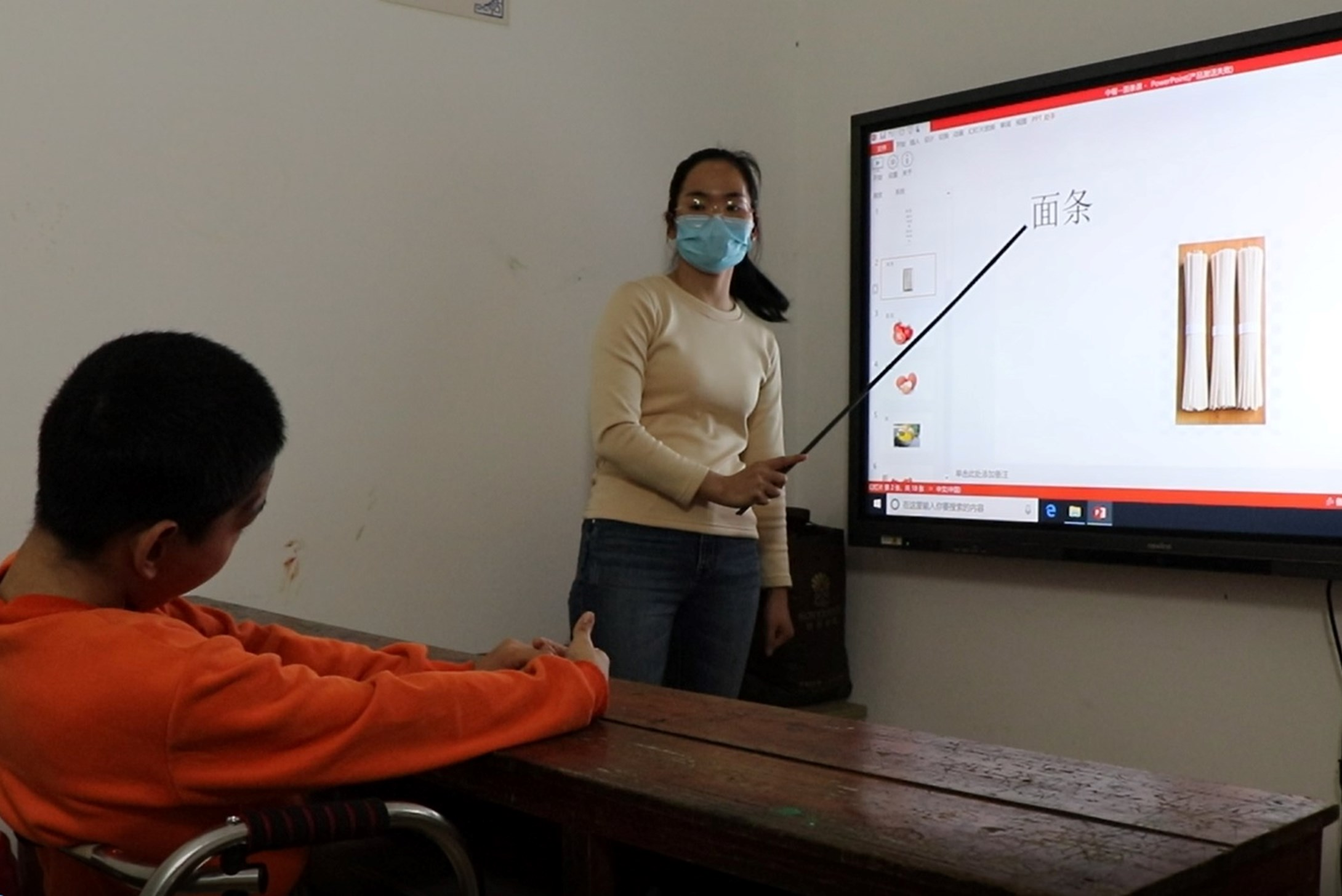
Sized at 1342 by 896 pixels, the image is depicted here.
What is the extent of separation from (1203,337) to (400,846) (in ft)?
5.58

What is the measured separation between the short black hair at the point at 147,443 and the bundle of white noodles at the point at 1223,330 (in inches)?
72.6

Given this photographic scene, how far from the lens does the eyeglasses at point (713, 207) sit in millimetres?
2387

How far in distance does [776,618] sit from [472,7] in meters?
1.44

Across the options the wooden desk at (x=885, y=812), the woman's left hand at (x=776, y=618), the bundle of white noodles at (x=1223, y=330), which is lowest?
the woman's left hand at (x=776, y=618)

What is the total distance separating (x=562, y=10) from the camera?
2.82 m

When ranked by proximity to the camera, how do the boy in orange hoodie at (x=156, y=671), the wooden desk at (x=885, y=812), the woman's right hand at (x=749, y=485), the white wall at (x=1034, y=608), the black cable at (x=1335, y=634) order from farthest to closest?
1. the white wall at (x=1034, y=608)
2. the black cable at (x=1335, y=634)
3. the woman's right hand at (x=749, y=485)
4. the boy in orange hoodie at (x=156, y=671)
5. the wooden desk at (x=885, y=812)

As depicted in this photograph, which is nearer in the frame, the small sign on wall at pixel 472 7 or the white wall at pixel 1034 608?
the white wall at pixel 1034 608

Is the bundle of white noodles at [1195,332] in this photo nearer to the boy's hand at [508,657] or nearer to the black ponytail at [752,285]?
the black ponytail at [752,285]

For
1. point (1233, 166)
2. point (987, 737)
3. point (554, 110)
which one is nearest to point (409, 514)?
point (554, 110)

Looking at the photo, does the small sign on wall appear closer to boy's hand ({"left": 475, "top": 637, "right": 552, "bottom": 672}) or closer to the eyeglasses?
the eyeglasses

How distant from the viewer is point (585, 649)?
4.53ft

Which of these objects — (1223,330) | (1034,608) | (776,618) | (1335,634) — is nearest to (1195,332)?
(1223,330)

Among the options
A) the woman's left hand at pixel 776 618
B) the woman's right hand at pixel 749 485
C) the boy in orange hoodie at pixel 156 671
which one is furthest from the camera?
the woman's left hand at pixel 776 618

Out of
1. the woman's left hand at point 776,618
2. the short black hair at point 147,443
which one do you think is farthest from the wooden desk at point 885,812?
the woman's left hand at point 776,618
